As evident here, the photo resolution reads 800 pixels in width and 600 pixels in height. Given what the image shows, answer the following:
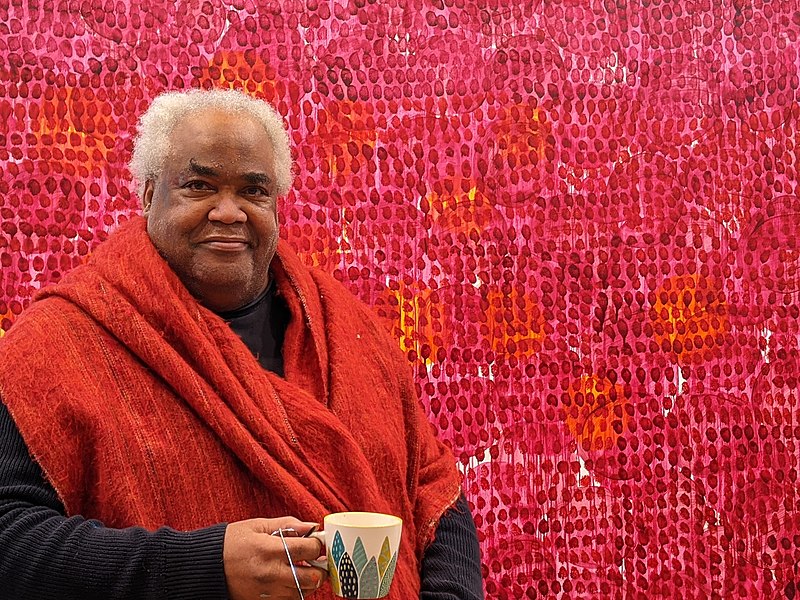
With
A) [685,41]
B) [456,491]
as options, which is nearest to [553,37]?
[685,41]

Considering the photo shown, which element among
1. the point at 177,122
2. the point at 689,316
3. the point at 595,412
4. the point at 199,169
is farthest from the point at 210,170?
the point at 689,316

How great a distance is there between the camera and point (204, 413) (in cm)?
138

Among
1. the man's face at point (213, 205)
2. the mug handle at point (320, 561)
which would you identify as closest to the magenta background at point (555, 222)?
the man's face at point (213, 205)

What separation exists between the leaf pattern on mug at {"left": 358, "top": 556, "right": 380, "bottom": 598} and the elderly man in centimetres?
8

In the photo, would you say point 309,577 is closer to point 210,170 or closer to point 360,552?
point 360,552

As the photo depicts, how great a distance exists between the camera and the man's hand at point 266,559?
3.84ft

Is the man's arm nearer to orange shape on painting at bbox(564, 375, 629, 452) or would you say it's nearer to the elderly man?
the elderly man

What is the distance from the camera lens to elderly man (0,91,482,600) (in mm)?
1244

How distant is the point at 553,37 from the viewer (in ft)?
7.74

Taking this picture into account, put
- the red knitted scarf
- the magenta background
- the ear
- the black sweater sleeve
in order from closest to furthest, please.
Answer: the black sweater sleeve
the red knitted scarf
the ear
the magenta background

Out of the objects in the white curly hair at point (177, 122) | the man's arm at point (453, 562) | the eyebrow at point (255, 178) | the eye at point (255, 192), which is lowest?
the man's arm at point (453, 562)

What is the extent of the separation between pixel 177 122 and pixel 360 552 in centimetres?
86

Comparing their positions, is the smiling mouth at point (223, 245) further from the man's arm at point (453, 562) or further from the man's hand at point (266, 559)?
the man's arm at point (453, 562)

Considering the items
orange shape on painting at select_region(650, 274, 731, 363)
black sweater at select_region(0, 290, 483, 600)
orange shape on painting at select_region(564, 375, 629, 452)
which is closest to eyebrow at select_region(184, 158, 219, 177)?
black sweater at select_region(0, 290, 483, 600)
